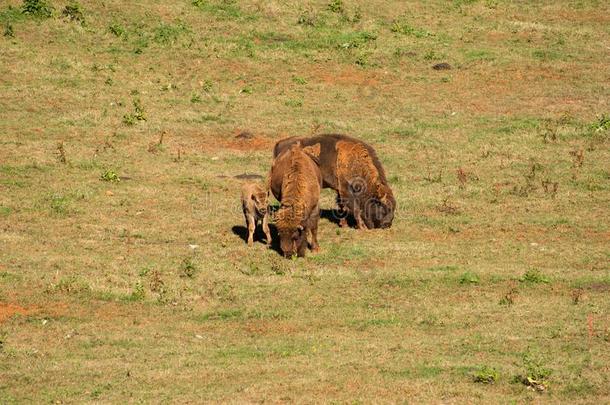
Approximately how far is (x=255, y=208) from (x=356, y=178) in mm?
2872

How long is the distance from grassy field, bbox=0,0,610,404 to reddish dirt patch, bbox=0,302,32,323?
0.03 metres

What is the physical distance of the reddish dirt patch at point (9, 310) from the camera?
20.5m

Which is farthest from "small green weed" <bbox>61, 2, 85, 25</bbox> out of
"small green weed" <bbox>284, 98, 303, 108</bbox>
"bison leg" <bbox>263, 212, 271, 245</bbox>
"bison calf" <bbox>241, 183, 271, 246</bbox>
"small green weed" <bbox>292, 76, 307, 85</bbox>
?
"bison leg" <bbox>263, 212, 271, 245</bbox>

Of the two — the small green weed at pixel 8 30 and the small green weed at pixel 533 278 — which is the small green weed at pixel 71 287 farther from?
the small green weed at pixel 8 30

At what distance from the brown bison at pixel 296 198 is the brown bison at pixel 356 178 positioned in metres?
1.26

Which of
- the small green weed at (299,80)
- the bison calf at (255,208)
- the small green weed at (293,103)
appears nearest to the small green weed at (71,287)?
the bison calf at (255,208)

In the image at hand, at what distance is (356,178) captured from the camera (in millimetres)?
26812

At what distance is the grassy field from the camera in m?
18.5

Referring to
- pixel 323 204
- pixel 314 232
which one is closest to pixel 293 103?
pixel 323 204

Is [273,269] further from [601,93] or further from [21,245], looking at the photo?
[601,93]

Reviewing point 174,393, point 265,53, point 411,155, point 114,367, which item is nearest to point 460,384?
point 174,393

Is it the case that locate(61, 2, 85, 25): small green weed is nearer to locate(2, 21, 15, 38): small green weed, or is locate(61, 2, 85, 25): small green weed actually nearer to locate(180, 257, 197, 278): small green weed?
locate(2, 21, 15, 38): small green weed

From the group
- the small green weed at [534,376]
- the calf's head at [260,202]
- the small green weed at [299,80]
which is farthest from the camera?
the small green weed at [299,80]

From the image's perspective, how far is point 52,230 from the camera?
84.3ft
